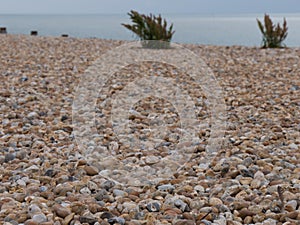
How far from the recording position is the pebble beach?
2.09 m

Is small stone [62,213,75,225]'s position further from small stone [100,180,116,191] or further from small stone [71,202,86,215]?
small stone [100,180,116,191]

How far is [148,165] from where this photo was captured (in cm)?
274

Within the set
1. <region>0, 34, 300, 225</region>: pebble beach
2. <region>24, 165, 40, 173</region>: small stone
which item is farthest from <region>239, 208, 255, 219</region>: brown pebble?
<region>24, 165, 40, 173</region>: small stone

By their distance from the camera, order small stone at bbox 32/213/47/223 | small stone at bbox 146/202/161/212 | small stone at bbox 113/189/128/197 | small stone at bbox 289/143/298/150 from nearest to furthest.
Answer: small stone at bbox 32/213/47/223 < small stone at bbox 146/202/161/212 < small stone at bbox 113/189/128/197 < small stone at bbox 289/143/298/150

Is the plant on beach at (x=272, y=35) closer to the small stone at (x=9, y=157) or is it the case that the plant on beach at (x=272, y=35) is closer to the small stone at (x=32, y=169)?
the small stone at (x=9, y=157)

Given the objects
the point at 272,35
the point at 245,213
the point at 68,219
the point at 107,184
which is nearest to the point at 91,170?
the point at 107,184

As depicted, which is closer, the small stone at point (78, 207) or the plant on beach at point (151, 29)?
the small stone at point (78, 207)

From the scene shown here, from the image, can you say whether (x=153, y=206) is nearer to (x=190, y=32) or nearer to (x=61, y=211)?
(x=61, y=211)

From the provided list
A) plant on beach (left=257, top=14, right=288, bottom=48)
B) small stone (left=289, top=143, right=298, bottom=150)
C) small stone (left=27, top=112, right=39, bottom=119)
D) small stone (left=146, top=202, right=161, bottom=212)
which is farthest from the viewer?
plant on beach (left=257, top=14, right=288, bottom=48)

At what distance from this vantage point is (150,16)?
941cm

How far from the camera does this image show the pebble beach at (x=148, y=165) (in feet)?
6.86

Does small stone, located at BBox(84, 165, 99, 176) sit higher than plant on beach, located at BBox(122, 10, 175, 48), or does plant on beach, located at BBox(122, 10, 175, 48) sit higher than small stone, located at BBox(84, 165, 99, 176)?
plant on beach, located at BBox(122, 10, 175, 48)

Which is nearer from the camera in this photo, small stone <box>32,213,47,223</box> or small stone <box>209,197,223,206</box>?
small stone <box>32,213,47,223</box>

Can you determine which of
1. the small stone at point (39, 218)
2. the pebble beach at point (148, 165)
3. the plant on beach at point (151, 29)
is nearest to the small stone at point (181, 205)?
the pebble beach at point (148, 165)
